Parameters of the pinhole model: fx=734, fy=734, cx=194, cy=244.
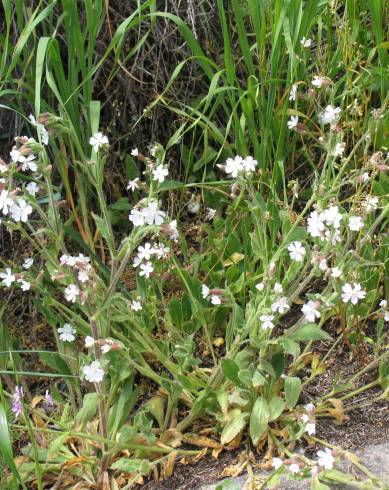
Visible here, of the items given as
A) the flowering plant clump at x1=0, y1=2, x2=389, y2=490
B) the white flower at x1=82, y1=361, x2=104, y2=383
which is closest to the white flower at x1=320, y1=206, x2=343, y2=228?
the flowering plant clump at x1=0, y1=2, x2=389, y2=490

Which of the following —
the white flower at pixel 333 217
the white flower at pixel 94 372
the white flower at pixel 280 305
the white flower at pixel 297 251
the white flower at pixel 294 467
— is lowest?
the white flower at pixel 294 467

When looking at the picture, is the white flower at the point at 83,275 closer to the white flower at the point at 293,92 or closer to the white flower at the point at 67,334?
the white flower at the point at 67,334

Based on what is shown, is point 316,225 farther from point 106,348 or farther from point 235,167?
point 106,348

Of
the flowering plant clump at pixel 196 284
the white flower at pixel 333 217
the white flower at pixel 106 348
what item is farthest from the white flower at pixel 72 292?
the white flower at pixel 333 217

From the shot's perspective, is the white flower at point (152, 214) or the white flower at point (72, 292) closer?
the white flower at point (152, 214)

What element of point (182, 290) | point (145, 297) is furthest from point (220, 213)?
point (145, 297)

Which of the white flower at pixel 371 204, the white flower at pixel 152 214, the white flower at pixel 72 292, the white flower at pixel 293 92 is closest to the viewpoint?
the white flower at pixel 152 214

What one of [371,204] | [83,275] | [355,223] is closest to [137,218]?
[83,275]

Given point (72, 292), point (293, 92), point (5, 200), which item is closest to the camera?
point (5, 200)

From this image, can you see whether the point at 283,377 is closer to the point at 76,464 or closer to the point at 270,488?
the point at 270,488

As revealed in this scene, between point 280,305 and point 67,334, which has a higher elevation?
point 280,305

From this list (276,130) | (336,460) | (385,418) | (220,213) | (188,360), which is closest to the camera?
(336,460)
